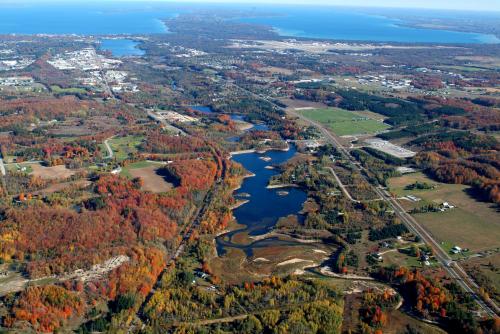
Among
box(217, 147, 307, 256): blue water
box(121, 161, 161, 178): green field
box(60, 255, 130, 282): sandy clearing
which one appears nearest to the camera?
Result: box(60, 255, 130, 282): sandy clearing

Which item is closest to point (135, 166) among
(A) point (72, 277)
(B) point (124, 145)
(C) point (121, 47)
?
(B) point (124, 145)

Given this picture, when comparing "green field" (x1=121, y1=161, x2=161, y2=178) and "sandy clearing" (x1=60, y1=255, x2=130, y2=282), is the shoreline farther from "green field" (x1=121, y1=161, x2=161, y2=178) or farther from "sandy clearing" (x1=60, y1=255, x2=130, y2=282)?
"sandy clearing" (x1=60, y1=255, x2=130, y2=282)

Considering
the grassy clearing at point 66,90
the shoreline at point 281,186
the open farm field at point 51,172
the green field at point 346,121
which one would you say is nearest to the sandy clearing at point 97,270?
the open farm field at point 51,172

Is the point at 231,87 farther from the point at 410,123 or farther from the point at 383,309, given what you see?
the point at 383,309

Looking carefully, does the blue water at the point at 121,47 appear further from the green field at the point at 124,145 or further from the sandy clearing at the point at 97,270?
the sandy clearing at the point at 97,270

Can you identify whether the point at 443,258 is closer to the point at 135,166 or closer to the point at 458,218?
the point at 458,218

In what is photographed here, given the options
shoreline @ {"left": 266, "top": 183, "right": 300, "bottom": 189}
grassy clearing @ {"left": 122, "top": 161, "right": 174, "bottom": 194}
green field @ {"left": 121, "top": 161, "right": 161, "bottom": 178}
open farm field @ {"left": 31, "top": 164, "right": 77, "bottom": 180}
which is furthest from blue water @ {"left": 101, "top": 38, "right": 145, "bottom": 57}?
shoreline @ {"left": 266, "top": 183, "right": 300, "bottom": 189}
